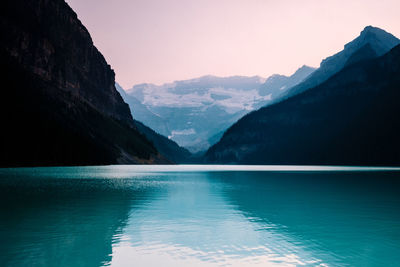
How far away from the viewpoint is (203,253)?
1972 centimetres

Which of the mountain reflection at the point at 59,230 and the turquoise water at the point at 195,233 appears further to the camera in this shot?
the turquoise water at the point at 195,233

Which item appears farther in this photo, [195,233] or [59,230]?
[195,233]

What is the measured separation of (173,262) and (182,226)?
9.92 metres

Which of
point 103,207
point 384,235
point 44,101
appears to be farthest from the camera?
point 44,101

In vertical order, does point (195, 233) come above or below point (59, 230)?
below

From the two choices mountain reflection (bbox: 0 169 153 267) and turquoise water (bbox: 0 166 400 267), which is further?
turquoise water (bbox: 0 166 400 267)

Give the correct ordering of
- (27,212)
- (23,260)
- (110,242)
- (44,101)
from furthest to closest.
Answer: (44,101) → (27,212) → (110,242) → (23,260)

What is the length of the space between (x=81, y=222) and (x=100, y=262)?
37.4ft

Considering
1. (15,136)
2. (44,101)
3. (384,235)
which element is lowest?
(384,235)

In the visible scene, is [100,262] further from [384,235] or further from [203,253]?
[384,235]

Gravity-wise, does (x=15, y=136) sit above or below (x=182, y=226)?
above

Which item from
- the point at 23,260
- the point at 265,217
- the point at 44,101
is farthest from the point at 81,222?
the point at 44,101

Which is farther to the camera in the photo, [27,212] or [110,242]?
[27,212]

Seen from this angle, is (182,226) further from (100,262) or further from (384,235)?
(384,235)
